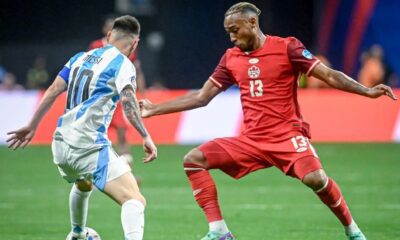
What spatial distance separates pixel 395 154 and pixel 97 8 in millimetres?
20947

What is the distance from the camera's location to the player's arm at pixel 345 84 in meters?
9.48

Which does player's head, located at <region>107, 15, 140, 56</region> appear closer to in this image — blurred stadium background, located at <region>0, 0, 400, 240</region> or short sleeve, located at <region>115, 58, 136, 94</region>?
short sleeve, located at <region>115, 58, 136, 94</region>

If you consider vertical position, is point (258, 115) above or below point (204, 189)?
above

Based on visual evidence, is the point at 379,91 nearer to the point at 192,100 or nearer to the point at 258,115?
the point at 258,115

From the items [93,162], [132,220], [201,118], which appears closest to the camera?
[132,220]

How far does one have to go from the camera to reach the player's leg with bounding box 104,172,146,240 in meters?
8.61

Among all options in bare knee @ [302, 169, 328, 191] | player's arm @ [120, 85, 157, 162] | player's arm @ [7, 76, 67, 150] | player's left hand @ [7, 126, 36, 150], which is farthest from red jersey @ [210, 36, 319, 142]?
player's left hand @ [7, 126, 36, 150]

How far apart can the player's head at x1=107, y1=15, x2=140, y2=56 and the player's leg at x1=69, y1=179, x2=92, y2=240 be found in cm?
131

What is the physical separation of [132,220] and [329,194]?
2.05 m

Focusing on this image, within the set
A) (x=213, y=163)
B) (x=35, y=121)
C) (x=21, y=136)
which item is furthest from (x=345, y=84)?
(x=21, y=136)

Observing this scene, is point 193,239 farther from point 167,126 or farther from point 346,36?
Result: point 346,36

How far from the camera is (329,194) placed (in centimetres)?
959

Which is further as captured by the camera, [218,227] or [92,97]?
[218,227]

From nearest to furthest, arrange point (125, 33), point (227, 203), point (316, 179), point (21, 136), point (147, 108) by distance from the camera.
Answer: point (21, 136)
point (125, 33)
point (316, 179)
point (147, 108)
point (227, 203)
